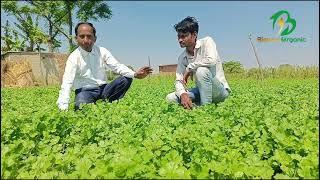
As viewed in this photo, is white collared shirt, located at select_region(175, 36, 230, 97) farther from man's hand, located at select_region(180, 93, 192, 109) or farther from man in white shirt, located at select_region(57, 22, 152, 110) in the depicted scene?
man in white shirt, located at select_region(57, 22, 152, 110)

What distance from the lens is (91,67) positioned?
20.9 ft

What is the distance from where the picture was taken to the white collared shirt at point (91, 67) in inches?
242

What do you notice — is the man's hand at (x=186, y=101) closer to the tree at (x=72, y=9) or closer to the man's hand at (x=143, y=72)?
the man's hand at (x=143, y=72)

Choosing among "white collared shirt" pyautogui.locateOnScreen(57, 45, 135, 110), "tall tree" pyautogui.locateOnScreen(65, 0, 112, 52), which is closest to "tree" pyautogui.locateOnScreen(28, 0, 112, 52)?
"tall tree" pyautogui.locateOnScreen(65, 0, 112, 52)

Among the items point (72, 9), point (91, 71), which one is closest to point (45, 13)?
point (72, 9)

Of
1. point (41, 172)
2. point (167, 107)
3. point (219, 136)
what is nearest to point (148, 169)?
point (41, 172)

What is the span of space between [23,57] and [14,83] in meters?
2.93

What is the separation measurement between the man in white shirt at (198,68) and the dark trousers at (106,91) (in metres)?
0.83

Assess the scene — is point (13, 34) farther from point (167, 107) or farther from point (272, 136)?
point (272, 136)

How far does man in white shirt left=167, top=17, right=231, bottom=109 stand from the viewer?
5.98 meters

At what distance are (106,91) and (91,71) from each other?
373mm

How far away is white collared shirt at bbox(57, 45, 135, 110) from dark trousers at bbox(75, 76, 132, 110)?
0.26 ft

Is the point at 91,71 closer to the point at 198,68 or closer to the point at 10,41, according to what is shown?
the point at 198,68

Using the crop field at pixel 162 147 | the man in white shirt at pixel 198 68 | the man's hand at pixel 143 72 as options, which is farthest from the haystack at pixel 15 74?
the crop field at pixel 162 147
